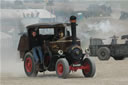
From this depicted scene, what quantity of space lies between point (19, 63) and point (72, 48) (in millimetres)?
11567

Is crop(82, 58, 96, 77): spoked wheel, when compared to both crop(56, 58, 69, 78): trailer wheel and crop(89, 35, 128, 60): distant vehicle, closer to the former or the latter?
crop(56, 58, 69, 78): trailer wheel

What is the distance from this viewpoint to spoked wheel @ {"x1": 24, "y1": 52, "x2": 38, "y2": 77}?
21.9 metres

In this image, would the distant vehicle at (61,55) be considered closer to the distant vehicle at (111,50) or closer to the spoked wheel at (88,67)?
the spoked wheel at (88,67)

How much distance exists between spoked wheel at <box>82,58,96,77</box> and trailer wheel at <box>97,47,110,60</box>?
1379cm

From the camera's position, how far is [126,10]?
284 feet

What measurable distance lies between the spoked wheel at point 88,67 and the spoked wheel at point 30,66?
6.98 ft

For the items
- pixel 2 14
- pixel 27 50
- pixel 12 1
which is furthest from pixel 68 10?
pixel 27 50

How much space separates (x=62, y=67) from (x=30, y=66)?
2.18 m

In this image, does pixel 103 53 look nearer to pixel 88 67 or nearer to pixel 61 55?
pixel 88 67

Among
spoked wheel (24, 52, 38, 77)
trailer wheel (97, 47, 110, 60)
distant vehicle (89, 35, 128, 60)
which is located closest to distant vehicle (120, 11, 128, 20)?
distant vehicle (89, 35, 128, 60)

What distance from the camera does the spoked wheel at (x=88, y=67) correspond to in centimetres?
2119

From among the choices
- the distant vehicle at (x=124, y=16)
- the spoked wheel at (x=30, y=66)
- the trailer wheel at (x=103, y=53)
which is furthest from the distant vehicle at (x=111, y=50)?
the distant vehicle at (x=124, y=16)

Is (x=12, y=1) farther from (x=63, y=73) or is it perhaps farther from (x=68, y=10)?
(x=63, y=73)

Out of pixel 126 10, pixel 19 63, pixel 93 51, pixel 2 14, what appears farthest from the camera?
pixel 126 10
